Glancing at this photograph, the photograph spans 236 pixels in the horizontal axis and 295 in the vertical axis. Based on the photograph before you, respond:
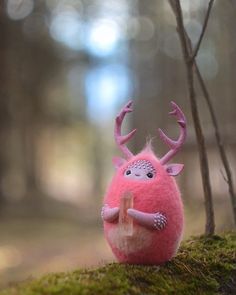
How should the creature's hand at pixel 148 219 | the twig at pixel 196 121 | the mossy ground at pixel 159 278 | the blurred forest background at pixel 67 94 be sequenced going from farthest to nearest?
the blurred forest background at pixel 67 94
the twig at pixel 196 121
the creature's hand at pixel 148 219
the mossy ground at pixel 159 278

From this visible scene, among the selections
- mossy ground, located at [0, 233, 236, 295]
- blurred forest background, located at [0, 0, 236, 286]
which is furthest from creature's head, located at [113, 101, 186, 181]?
blurred forest background, located at [0, 0, 236, 286]

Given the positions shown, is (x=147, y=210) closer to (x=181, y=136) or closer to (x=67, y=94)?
(x=181, y=136)

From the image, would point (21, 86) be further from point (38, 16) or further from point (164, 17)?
point (164, 17)

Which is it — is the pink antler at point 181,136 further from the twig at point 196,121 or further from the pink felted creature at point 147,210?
the twig at point 196,121

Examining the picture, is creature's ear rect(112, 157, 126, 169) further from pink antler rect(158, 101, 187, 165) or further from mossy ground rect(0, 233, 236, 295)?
mossy ground rect(0, 233, 236, 295)

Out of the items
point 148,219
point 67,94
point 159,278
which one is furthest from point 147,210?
point 67,94

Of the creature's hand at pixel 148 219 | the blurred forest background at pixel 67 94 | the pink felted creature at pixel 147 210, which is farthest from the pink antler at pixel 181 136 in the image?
the blurred forest background at pixel 67 94

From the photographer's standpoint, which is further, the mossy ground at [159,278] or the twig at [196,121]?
the twig at [196,121]
